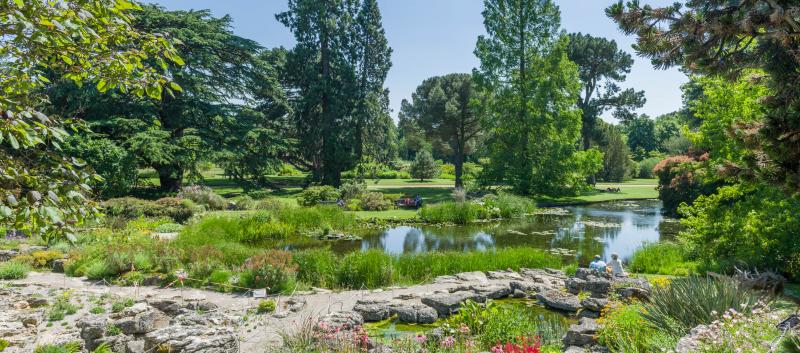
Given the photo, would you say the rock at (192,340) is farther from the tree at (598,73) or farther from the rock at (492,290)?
the tree at (598,73)

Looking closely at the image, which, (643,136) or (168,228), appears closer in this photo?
(168,228)

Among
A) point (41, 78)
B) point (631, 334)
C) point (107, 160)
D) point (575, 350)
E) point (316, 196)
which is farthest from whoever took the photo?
point (316, 196)

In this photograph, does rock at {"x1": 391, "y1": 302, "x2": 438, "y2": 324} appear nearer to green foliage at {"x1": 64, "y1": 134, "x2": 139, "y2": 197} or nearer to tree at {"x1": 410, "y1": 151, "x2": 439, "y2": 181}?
green foliage at {"x1": 64, "y1": 134, "x2": 139, "y2": 197}

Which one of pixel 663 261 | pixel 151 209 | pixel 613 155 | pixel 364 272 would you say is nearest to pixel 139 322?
pixel 364 272

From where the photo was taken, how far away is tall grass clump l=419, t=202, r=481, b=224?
841 inches

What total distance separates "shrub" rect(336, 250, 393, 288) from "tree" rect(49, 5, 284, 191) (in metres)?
16.2

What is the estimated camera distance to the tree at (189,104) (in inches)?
929

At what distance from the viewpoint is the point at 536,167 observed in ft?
102

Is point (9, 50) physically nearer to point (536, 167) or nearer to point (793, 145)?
point (793, 145)

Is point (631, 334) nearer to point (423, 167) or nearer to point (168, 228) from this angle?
point (168, 228)

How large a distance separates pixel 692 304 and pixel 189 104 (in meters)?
27.6

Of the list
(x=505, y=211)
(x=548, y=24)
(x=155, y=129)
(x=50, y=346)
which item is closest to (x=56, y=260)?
(x=50, y=346)

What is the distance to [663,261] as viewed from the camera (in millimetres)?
Answer: 11859

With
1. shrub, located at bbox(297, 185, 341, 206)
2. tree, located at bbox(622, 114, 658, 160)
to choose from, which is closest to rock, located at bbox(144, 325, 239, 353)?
shrub, located at bbox(297, 185, 341, 206)
